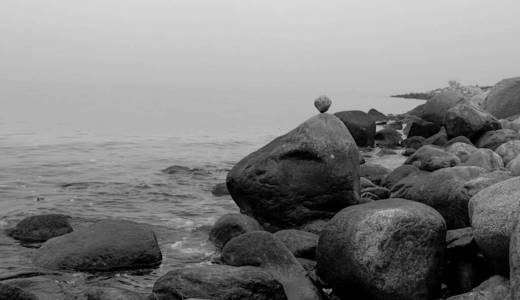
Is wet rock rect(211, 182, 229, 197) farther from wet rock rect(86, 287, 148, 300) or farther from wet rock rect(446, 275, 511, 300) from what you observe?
wet rock rect(446, 275, 511, 300)

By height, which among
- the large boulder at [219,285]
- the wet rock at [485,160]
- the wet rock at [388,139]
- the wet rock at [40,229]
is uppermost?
the large boulder at [219,285]

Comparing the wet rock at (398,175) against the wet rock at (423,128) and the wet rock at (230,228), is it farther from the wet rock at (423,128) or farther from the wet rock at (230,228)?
the wet rock at (423,128)

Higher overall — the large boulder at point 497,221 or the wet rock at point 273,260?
the large boulder at point 497,221

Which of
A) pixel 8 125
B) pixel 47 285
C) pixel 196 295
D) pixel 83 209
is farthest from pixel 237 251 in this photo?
pixel 8 125

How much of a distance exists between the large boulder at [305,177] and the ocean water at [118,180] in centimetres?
157

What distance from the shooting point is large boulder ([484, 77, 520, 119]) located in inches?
1216

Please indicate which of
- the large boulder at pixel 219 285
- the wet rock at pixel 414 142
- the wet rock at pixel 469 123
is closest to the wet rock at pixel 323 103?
the large boulder at pixel 219 285

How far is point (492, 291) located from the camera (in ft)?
23.9

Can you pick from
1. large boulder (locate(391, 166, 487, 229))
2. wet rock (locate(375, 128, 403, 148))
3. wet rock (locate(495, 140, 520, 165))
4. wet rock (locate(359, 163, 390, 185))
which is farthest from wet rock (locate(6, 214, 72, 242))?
wet rock (locate(375, 128, 403, 148))

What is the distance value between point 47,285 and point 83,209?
6155 mm

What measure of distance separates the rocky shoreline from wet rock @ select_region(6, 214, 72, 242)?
2 cm

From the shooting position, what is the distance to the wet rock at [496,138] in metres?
21.2

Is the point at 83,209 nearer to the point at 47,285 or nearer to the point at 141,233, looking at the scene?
the point at 141,233

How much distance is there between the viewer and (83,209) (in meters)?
14.9
